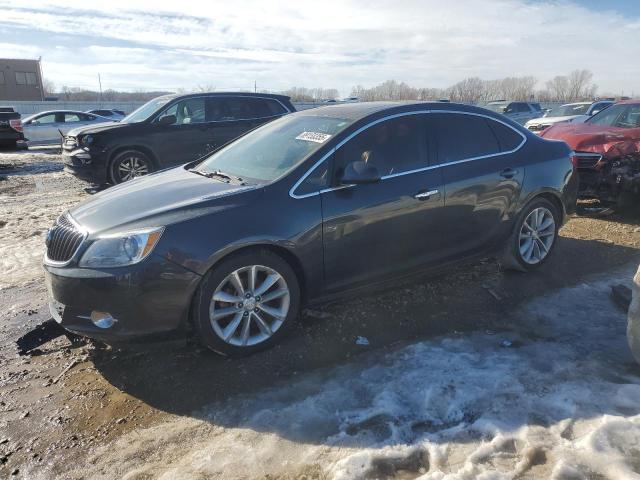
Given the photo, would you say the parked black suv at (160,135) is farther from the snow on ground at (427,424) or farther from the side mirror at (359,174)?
the snow on ground at (427,424)

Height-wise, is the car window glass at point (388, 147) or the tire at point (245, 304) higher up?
the car window glass at point (388, 147)

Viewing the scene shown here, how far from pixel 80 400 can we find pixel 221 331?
0.96m

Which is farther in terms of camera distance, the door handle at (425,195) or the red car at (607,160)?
the red car at (607,160)

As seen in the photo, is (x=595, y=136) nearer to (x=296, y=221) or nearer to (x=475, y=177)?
(x=475, y=177)

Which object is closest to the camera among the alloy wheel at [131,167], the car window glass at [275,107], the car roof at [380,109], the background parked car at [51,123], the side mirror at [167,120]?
the car roof at [380,109]

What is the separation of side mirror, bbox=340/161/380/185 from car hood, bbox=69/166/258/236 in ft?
2.25

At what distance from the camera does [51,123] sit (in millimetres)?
20906

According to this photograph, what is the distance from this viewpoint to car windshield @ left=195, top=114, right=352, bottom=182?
4004 mm

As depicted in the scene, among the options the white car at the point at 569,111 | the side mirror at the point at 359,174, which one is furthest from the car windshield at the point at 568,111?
the side mirror at the point at 359,174

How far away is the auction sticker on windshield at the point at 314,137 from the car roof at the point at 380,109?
0.93 ft

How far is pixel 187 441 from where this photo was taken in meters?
2.83

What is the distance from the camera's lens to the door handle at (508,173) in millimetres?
4758


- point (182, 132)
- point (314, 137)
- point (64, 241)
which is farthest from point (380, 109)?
point (182, 132)

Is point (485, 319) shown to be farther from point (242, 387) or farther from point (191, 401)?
point (191, 401)
